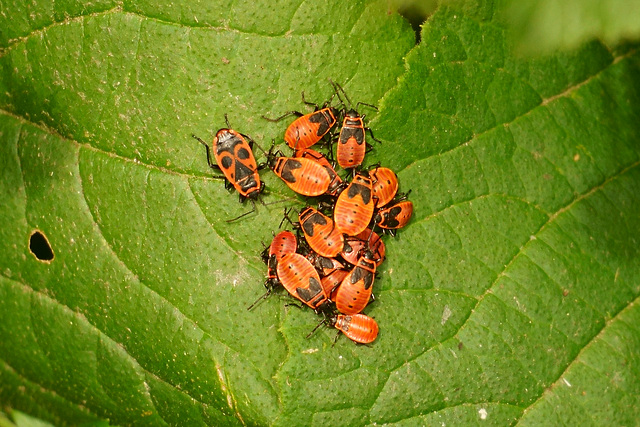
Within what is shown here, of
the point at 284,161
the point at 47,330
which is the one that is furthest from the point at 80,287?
the point at 284,161

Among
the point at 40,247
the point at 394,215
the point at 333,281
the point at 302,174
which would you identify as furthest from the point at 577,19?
the point at 40,247

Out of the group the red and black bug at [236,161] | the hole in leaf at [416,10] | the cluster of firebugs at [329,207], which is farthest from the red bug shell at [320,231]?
the hole in leaf at [416,10]

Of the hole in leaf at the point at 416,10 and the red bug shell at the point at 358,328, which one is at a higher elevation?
the hole in leaf at the point at 416,10

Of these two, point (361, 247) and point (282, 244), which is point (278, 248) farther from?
point (361, 247)

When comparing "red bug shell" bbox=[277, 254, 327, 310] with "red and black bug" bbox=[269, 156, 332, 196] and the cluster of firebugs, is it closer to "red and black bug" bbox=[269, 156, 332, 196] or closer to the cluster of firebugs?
the cluster of firebugs

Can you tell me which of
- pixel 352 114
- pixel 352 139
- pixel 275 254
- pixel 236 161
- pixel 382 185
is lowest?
pixel 275 254

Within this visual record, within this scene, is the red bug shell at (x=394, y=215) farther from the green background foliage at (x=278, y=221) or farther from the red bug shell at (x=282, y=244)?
the red bug shell at (x=282, y=244)
